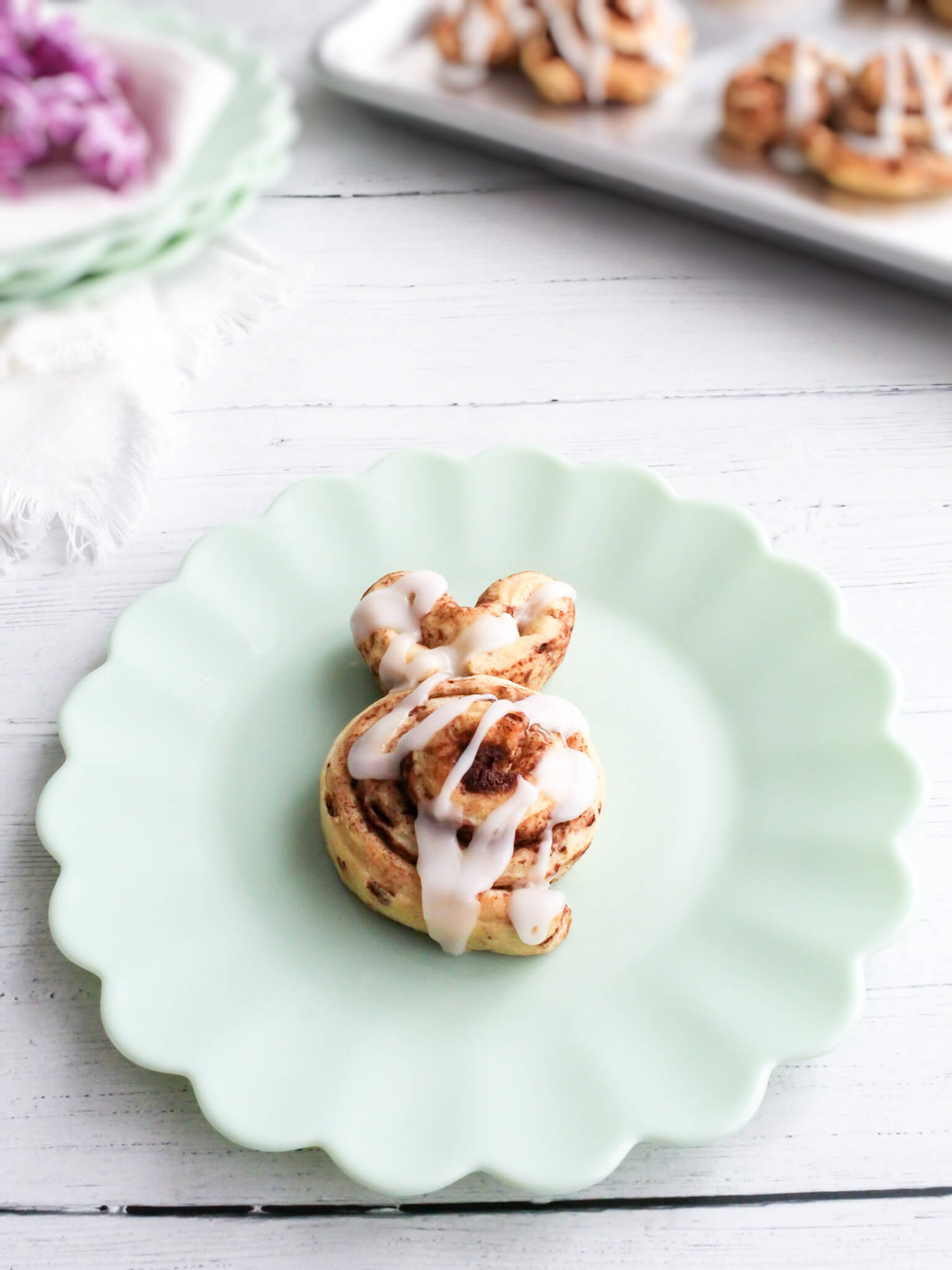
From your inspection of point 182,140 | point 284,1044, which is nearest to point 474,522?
point 284,1044

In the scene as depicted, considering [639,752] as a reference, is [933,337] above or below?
above

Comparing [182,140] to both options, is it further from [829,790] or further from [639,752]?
[829,790]

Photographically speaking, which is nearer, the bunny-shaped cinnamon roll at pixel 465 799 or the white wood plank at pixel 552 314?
the bunny-shaped cinnamon roll at pixel 465 799

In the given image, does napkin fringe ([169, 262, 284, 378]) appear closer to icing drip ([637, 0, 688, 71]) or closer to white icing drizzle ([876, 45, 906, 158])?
icing drip ([637, 0, 688, 71])

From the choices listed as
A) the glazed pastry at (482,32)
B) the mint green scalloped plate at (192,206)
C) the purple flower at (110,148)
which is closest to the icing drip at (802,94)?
the glazed pastry at (482,32)

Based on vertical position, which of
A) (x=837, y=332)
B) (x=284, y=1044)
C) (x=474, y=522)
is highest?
(x=837, y=332)

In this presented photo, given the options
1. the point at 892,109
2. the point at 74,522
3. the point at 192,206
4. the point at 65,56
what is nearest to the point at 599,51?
the point at 892,109

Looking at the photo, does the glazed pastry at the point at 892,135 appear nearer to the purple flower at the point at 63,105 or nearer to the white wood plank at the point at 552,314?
the white wood plank at the point at 552,314
